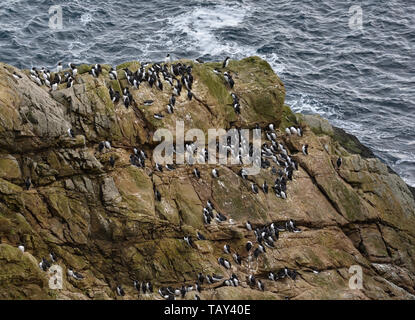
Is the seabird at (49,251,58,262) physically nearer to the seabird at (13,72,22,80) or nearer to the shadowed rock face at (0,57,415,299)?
the shadowed rock face at (0,57,415,299)

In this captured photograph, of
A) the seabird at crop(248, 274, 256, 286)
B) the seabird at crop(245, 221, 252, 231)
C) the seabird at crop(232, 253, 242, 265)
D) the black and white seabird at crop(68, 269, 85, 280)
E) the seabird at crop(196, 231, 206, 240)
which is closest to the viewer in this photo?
the black and white seabird at crop(68, 269, 85, 280)

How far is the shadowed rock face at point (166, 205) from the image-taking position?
25359 millimetres

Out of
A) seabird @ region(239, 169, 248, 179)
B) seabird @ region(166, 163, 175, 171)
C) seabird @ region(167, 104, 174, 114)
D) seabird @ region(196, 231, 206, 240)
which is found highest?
seabird @ region(167, 104, 174, 114)

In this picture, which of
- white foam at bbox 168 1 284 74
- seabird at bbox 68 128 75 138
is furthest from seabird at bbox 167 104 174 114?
white foam at bbox 168 1 284 74

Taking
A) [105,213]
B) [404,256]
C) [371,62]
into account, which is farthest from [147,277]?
[371,62]

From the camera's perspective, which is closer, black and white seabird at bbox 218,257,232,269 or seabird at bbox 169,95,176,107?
black and white seabird at bbox 218,257,232,269

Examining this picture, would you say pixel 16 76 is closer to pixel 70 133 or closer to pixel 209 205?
pixel 70 133

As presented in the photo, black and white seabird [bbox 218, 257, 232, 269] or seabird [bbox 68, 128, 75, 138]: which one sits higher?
seabird [bbox 68, 128, 75, 138]

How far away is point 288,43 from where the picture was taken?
62812 mm

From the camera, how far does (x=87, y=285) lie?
25.3m

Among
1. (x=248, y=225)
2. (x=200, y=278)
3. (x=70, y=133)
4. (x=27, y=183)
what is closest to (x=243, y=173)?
(x=248, y=225)

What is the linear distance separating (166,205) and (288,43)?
39.5 m

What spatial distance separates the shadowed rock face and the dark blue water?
50.1 ft

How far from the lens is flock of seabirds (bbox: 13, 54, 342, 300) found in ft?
87.0
